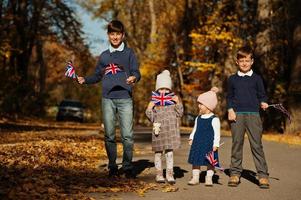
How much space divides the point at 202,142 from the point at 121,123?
1.21m

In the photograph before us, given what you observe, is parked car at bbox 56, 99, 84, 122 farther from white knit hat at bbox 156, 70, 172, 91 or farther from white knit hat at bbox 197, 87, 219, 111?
white knit hat at bbox 197, 87, 219, 111

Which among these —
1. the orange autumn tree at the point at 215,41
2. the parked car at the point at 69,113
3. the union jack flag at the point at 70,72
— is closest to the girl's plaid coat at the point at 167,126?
the union jack flag at the point at 70,72

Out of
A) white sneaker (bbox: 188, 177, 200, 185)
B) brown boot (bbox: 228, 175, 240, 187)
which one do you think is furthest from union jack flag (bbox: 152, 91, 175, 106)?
brown boot (bbox: 228, 175, 240, 187)

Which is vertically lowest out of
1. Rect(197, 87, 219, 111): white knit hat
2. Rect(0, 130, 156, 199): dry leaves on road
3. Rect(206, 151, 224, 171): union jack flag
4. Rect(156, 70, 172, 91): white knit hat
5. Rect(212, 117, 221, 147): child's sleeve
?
Rect(0, 130, 156, 199): dry leaves on road

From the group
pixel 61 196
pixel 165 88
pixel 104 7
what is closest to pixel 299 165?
pixel 165 88

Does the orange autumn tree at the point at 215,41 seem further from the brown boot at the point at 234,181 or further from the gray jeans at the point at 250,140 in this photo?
the brown boot at the point at 234,181

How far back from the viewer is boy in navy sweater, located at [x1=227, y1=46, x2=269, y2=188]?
25.8 ft

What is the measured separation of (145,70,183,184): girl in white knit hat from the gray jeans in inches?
32.8

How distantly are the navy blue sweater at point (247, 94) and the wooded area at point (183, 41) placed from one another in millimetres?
12551

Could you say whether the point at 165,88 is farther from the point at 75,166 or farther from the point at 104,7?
the point at 104,7

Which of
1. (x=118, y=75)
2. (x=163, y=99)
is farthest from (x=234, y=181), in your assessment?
(x=118, y=75)

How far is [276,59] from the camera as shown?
25.2 m

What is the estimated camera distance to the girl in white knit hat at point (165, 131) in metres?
7.95

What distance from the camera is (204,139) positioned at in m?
7.83
